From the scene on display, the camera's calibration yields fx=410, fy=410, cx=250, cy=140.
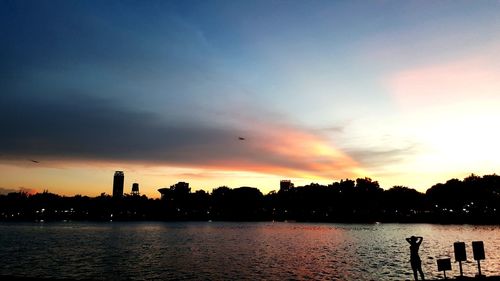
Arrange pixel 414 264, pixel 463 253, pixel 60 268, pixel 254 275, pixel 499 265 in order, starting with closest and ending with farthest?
pixel 463 253, pixel 414 264, pixel 254 275, pixel 499 265, pixel 60 268

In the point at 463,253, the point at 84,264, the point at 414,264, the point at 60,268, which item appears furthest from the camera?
the point at 84,264

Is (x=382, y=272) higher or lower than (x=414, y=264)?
lower

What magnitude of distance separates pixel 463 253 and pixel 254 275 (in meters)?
33.2

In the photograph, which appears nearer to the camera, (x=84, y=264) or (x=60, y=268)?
(x=60, y=268)

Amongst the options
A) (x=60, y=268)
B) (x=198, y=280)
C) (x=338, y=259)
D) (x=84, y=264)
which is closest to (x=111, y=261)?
(x=84, y=264)

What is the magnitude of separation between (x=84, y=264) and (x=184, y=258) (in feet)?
58.4

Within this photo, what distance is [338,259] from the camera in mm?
76188

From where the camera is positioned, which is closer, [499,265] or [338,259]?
[499,265]

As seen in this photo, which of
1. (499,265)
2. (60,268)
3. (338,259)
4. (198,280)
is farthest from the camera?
(338,259)

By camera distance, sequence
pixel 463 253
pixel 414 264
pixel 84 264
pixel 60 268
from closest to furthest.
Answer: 1. pixel 463 253
2. pixel 414 264
3. pixel 60 268
4. pixel 84 264

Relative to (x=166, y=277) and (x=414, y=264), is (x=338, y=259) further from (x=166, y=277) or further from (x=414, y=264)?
(x=414, y=264)

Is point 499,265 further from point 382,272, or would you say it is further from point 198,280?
point 198,280

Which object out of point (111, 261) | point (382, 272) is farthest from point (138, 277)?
point (382, 272)

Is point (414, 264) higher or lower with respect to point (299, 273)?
higher
